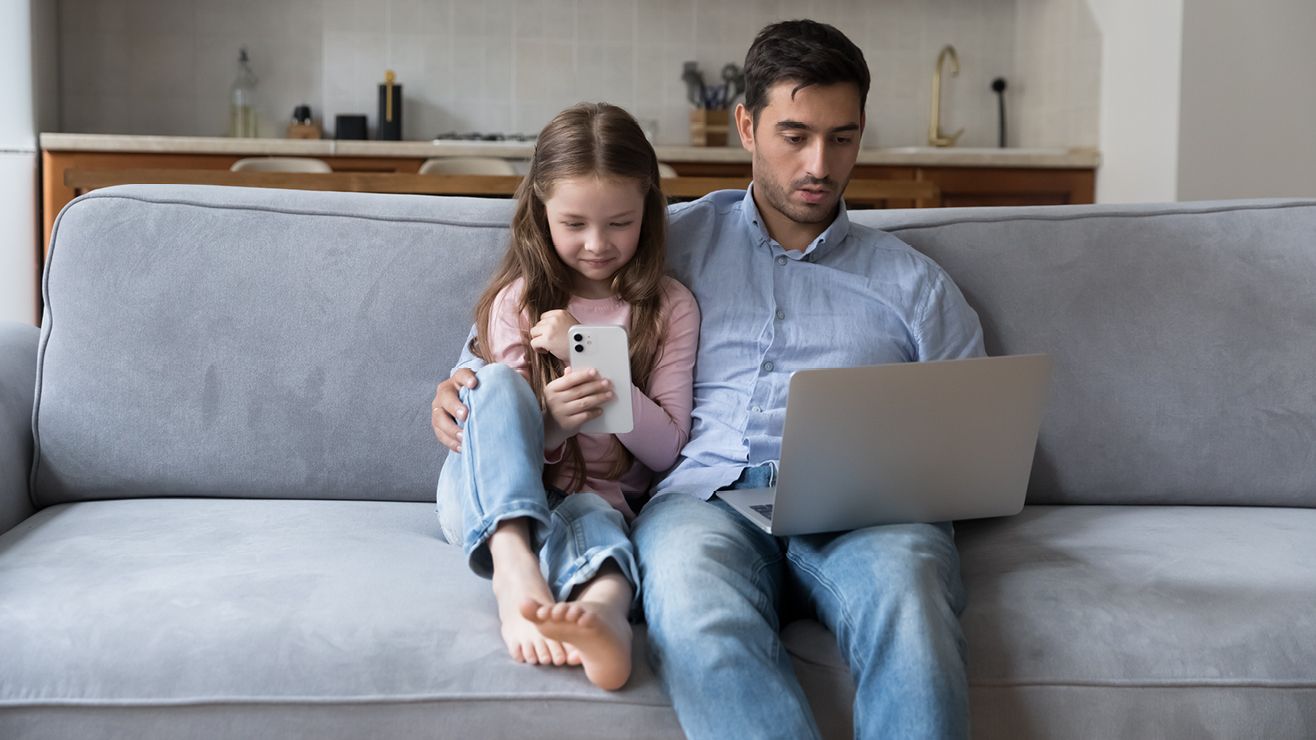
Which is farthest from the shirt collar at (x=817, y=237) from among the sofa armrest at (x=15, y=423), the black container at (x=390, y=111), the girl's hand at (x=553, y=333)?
the black container at (x=390, y=111)

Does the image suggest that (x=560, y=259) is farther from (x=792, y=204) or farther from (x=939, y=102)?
(x=939, y=102)

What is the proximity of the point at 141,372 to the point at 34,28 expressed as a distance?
2.99 meters

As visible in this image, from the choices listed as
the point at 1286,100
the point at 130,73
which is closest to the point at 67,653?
the point at 130,73

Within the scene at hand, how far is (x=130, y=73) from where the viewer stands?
4.55 m

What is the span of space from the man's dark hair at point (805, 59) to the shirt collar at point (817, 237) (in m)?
0.14

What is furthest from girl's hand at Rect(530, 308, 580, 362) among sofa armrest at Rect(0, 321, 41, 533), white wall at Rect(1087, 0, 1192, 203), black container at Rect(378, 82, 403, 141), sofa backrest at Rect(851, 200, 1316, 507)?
black container at Rect(378, 82, 403, 141)

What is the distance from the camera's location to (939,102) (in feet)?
16.2

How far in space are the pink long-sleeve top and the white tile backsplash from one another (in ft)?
10.4

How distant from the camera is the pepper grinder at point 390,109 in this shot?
453 centimetres

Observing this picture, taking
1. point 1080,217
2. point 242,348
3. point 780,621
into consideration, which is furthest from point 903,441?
point 242,348

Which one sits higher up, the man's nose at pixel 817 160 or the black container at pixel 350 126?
the black container at pixel 350 126

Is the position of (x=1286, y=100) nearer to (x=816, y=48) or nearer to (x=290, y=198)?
(x=816, y=48)

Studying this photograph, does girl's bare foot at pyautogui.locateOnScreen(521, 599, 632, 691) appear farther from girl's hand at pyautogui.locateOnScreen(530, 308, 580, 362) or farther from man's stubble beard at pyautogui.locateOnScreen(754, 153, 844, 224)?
man's stubble beard at pyautogui.locateOnScreen(754, 153, 844, 224)

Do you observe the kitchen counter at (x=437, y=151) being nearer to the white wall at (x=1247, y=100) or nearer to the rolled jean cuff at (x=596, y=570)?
the white wall at (x=1247, y=100)
